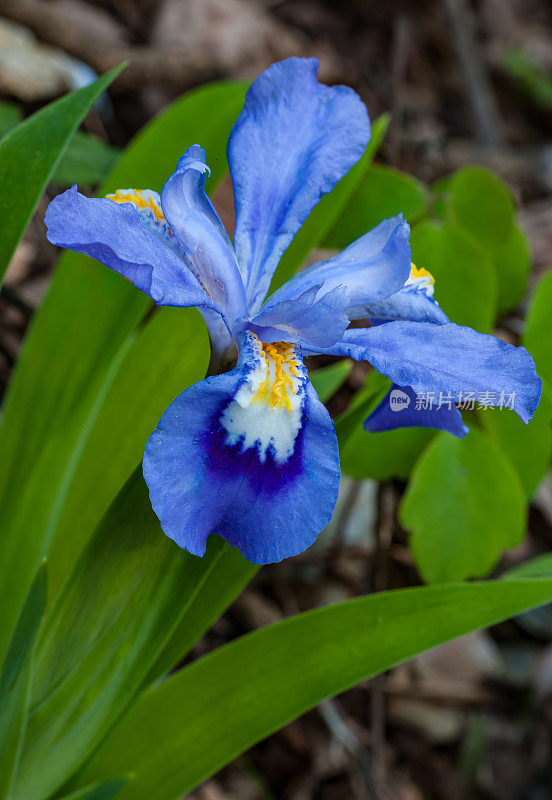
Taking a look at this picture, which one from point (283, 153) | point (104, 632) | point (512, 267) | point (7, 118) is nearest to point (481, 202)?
point (512, 267)

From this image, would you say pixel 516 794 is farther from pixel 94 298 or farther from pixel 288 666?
pixel 94 298

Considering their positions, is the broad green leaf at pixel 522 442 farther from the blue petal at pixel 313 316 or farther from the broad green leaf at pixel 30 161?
the broad green leaf at pixel 30 161

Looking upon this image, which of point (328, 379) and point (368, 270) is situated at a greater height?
point (368, 270)

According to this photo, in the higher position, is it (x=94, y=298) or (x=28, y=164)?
(x=28, y=164)

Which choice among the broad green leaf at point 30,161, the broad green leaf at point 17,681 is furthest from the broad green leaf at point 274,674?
the broad green leaf at point 30,161

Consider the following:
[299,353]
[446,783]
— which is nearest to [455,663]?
[446,783]

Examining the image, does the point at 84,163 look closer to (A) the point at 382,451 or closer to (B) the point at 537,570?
(A) the point at 382,451
